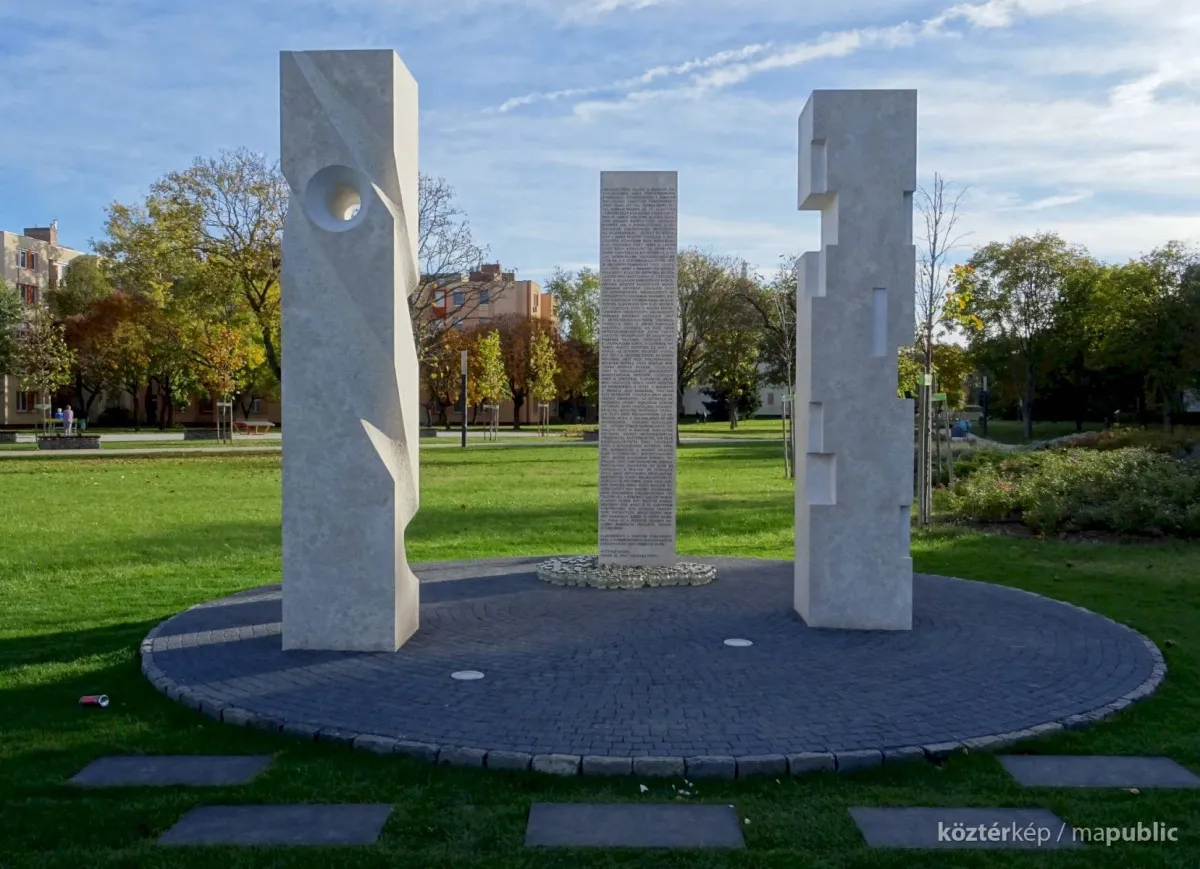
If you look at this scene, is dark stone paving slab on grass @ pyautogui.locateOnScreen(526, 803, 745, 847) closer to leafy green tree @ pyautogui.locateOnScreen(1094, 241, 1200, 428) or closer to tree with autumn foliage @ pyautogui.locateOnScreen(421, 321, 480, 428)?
leafy green tree @ pyautogui.locateOnScreen(1094, 241, 1200, 428)

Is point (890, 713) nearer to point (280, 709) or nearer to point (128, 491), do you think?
point (280, 709)

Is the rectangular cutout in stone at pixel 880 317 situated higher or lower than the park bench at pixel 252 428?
higher

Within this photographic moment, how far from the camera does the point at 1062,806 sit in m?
4.84

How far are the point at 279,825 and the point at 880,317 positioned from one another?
Result: 5.93 meters

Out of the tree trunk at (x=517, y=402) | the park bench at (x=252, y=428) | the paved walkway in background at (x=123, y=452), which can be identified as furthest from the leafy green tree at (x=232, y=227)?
the tree trunk at (x=517, y=402)

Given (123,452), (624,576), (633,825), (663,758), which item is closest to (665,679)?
(663,758)

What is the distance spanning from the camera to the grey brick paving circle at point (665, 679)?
5.59m

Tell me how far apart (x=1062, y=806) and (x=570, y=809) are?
2.24 m

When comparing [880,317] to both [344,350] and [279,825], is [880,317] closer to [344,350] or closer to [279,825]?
[344,350]

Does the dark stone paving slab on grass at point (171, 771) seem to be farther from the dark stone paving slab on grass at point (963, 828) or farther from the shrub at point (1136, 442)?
the shrub at point (1136, 442)

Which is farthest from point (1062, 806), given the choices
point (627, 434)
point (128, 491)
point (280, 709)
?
point (128, 491)

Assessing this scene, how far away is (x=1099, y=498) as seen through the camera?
51.7ft

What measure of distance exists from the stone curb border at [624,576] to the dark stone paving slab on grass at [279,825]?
575 cm

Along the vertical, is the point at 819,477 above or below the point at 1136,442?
above
